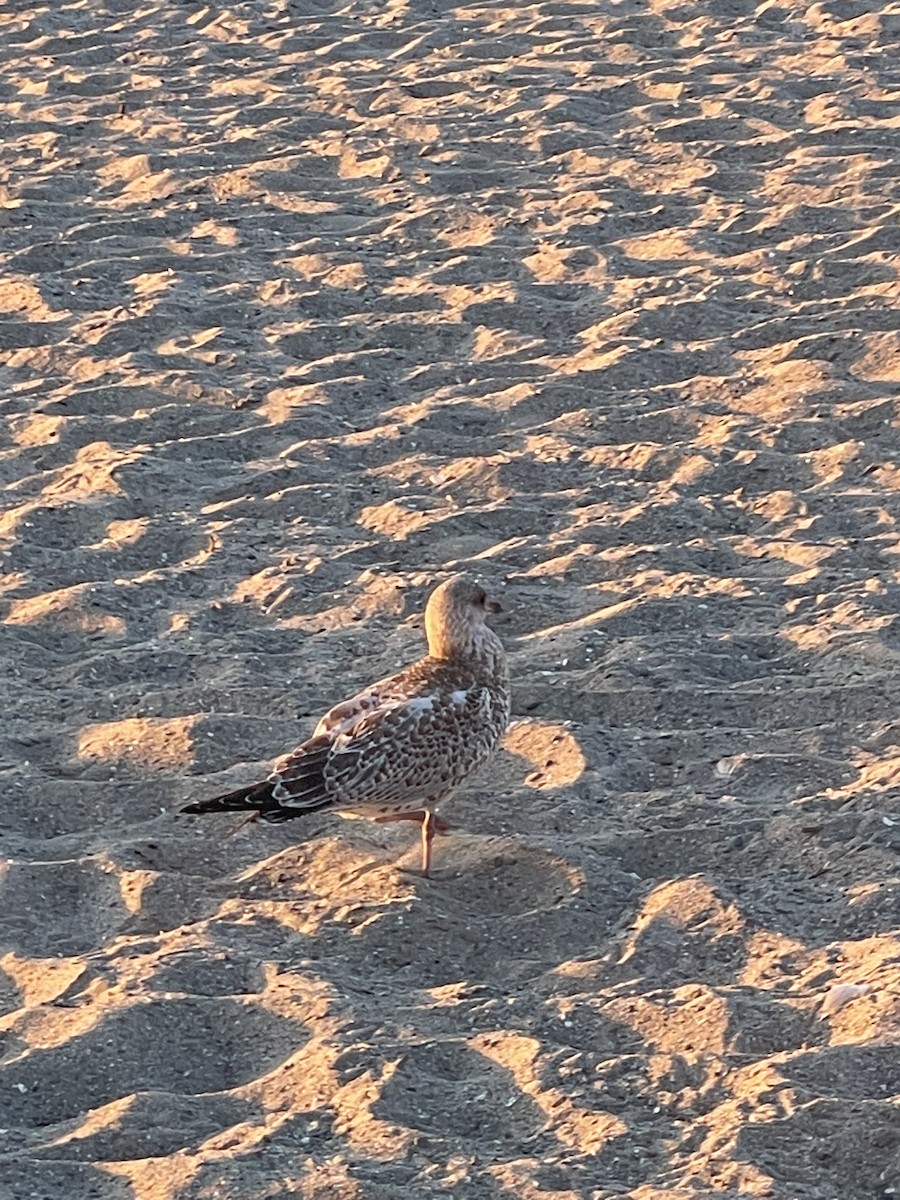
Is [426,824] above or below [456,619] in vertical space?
below

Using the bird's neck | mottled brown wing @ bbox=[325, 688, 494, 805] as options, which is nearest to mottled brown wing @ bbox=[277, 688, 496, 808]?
mottled brown wing @ bbox=[325, 688, 494, 805]

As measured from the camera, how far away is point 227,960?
13.8ft

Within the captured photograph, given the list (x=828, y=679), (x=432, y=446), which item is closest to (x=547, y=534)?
(x=432, y=446)

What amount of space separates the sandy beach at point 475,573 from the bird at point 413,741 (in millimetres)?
194

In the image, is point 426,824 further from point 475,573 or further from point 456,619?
point 475,573

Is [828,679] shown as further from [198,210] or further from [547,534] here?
[198,210]

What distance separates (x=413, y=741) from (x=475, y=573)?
1229 mm

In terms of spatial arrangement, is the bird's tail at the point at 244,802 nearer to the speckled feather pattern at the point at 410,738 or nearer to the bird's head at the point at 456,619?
the speckled feather pattern at the point at 410,738

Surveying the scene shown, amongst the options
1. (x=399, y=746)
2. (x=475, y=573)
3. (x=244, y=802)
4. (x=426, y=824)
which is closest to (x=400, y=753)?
(x=399, y=746)

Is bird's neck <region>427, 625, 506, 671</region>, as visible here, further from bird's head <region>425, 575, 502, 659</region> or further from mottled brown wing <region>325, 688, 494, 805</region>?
mottled brown wing <region>325, 688, 494, 805</region>

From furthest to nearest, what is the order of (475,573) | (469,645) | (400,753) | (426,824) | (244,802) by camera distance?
(475,573)
(469,645)
(426,824)
(400,753)
(244,802)

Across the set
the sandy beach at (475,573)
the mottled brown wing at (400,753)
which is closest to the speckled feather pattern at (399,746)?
the mottled brown wing at (400,753)

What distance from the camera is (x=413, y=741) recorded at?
14.7ft

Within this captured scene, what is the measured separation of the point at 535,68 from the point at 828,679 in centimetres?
478
